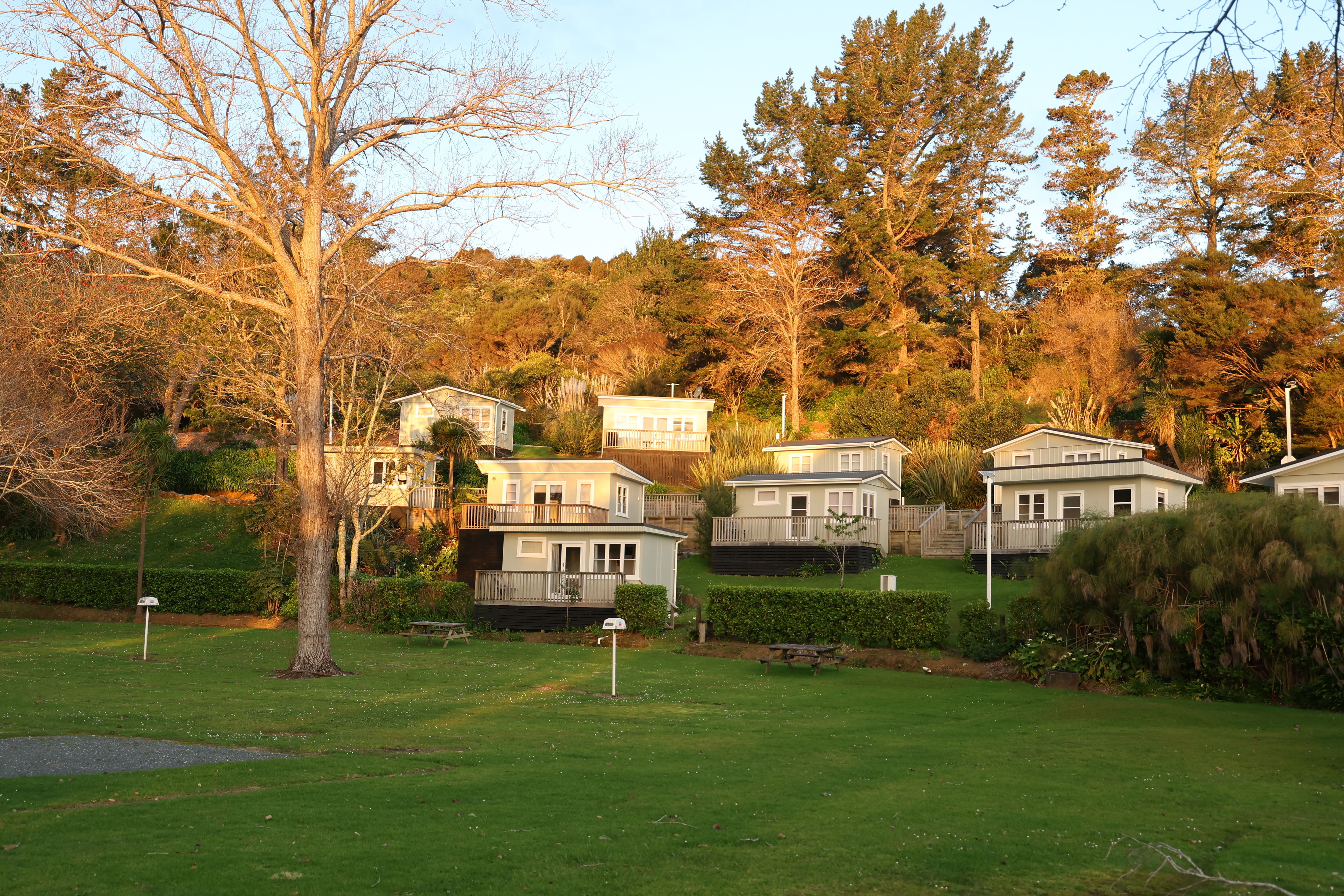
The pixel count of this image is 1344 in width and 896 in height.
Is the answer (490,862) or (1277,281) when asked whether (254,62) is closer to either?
(490,862)

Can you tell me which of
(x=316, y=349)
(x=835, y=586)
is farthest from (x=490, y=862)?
(x=835, y=586)

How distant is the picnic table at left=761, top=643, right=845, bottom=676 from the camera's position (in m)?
22.2

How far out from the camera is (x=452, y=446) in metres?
43.6

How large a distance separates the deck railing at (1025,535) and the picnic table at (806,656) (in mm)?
12276

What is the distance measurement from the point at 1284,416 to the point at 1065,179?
2226 centimetres

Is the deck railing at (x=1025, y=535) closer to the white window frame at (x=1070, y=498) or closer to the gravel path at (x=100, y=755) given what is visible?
the white window frame at (x=1070, y=498)

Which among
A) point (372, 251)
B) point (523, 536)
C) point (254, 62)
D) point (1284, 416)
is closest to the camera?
point (254, 62)

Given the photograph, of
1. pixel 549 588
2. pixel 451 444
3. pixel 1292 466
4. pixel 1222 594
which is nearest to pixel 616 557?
pixel 549 588

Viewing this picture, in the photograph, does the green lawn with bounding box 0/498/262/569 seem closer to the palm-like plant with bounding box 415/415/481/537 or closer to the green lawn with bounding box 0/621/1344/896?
the palm-like plant with bounding box 415/415/481/537

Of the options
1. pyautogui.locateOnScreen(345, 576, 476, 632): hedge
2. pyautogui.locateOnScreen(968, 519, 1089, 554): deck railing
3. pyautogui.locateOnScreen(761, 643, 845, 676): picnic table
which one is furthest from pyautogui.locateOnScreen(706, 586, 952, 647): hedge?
pyautogui.locateOnScreen(345, 576, 476, 632): hedge

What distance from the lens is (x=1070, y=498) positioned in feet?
117

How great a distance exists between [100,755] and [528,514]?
2806cm

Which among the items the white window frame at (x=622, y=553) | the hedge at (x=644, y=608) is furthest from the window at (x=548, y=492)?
the hedge at (x=644, y=608)

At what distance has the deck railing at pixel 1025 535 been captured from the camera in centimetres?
3328
